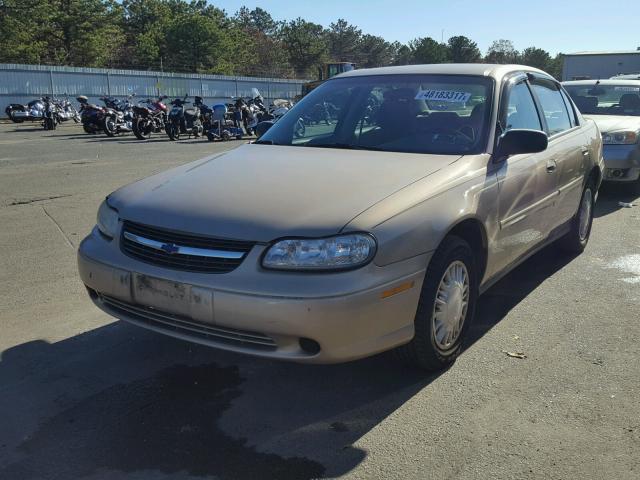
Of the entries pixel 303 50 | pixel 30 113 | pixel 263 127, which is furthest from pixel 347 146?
pixel 303 50

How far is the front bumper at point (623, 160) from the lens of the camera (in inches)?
327

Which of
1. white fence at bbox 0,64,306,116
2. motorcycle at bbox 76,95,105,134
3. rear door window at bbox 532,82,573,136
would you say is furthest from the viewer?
white fence at bbox 0,64,306,116

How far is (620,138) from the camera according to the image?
8430 mm

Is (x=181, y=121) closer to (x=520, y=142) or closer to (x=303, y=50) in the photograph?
(x=520, y=142)

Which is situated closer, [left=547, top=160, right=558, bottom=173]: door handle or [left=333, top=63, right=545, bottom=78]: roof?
[left=333, top=63, right=545, bottom=78]: roof

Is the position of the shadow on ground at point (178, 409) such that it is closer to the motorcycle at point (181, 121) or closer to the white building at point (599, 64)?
the motorcycle at point (181, 121)

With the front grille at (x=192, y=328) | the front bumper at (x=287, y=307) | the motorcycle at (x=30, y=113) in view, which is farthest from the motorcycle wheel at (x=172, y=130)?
the front bumper at (x=287, y=307)

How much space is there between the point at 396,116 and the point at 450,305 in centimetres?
148

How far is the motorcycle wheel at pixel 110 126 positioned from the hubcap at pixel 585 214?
17677 millimetres

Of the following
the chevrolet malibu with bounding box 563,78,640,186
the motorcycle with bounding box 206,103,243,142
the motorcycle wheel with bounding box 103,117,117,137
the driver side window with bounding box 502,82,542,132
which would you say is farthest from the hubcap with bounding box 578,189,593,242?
the motorcycle wheel with bounding box 103,117,117,137

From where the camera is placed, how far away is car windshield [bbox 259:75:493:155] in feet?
13.0

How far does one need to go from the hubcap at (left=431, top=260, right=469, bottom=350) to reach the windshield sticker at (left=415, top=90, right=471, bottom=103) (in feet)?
4.15

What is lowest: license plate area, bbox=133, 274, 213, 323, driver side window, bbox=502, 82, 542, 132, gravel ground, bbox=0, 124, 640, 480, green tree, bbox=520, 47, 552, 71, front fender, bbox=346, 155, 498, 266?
gravel ground, bbox=0, 124, 640, 480

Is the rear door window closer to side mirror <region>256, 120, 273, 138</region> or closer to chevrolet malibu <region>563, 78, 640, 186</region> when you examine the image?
side mirror <region>256, 120, 273, 138</region>
